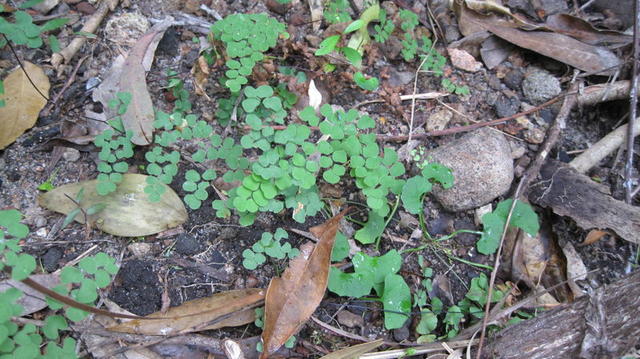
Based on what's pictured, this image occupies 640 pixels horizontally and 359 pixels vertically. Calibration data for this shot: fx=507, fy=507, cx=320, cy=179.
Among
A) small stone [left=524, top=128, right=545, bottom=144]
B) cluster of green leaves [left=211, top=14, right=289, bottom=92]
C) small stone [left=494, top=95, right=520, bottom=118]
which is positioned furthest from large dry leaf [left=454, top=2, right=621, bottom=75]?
cluster of green leaves [left=211, top=14, right=289, bottom=92]

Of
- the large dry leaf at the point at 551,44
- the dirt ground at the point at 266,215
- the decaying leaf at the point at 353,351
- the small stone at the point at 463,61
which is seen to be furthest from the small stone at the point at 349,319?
the large dry leaf at the point at 551,44

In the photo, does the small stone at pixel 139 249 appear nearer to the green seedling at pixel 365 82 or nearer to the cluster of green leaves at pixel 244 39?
the cluster of green leaves at pixel 244 39

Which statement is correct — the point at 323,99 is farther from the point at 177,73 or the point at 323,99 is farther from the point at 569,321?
the point at 569,321

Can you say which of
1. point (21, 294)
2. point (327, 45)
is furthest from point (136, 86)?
point (21, 294)

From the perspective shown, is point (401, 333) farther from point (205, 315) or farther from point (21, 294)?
point (21, 294)

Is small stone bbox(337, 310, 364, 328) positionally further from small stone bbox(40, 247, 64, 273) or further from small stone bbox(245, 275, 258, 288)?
small stone bbox(40, 247, 64, 273)

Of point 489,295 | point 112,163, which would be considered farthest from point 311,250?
point 112,163
